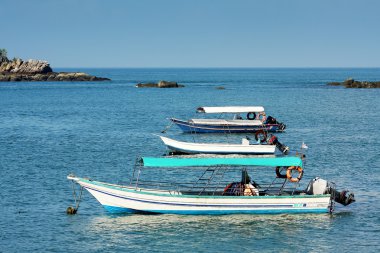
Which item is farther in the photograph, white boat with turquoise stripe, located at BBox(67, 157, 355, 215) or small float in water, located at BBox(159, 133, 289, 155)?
small float in water, located at BBox(159, 133, 289, 155)

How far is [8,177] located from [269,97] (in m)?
106

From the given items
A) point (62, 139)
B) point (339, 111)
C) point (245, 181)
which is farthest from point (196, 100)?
point (245, 181)

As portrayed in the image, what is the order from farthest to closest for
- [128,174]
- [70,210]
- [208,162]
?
[128,174] → [70,210] → [208,162]

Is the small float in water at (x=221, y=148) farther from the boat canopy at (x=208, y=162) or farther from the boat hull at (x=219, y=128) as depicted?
the boat hull at (x=219, y=128)

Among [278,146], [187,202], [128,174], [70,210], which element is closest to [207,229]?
[187,202]

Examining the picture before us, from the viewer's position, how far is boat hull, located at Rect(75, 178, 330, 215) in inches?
1411

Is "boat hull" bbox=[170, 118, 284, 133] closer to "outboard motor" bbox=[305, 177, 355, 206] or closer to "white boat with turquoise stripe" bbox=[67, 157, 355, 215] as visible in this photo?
"outboard motor" bbox=[305, 177, 355, 206]

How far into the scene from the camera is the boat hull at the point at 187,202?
118 ft

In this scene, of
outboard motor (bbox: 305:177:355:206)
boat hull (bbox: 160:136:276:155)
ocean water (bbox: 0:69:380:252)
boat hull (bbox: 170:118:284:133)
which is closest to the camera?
ocean water (bbox: 0:69:380:252)

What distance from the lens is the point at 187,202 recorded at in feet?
118

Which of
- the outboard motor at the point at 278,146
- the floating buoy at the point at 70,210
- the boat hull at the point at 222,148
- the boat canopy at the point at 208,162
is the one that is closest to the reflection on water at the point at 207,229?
the floating buoy at the point at 70,210

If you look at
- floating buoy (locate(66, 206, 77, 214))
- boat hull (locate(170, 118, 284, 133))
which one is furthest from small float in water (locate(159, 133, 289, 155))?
floating buoy (locate(66, 206, 77, 214))

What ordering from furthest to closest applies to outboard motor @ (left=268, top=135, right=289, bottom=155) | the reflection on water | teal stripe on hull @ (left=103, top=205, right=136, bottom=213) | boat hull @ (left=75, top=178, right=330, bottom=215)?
outboard motor @ (left=268, top=135, right=289, bottom=155) → teal stripe on hull @ (left=103, top=205, right=136, bottom=213) → boat hull @ (left=75, top=178, right=330, bottom=215) → the reflection on water

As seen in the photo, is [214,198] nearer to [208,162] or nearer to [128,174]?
[208,162]
